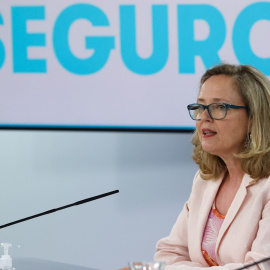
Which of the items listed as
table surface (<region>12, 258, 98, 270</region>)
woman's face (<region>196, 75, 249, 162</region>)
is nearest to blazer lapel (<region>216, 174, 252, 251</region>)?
woman's face (<region>196, 75, 249, 162</region>)

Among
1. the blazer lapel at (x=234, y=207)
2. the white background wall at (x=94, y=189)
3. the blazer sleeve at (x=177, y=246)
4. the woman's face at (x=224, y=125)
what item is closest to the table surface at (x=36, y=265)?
the blazer sleeve at (x=177, y=246)

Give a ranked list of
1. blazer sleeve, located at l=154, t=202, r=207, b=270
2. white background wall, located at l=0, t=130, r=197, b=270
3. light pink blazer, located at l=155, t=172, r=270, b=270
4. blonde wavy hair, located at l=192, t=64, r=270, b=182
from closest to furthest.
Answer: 1. light pink blazer, located at l=155, t=172, r=270, b=270
2. blonde wavy hair, located at l=192, t=64, r=270, b=182
3. blazer sleeve, located at l=154, t=202, r=207, b=270
4. white background wall, located at l=0, t=130, r=197, b=270

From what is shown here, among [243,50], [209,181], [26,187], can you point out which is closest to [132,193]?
[26,187]

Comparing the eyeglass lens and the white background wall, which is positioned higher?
the eyeglass lens

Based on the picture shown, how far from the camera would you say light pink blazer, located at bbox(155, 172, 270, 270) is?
7.41 feet

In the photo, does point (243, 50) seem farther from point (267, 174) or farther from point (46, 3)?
point (267, 174)

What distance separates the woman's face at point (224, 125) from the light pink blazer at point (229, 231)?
0.12 meters

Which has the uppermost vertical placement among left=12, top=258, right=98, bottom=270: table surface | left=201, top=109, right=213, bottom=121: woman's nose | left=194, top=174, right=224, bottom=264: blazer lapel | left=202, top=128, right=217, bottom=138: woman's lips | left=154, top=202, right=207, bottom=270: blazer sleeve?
left=201, top=109, right=213, bottom=121: woman's nose

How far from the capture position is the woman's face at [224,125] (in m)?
2.42

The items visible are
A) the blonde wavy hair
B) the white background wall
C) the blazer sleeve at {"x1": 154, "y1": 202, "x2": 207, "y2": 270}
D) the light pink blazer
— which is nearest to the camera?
the light pink blazer

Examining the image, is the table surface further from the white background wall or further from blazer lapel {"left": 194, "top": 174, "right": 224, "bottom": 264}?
the white background wall

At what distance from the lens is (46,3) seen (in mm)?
3932

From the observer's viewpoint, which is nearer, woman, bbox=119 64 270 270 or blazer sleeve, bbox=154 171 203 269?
woman, bbox=119 64 270 270

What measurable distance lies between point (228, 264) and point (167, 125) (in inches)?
62.1
